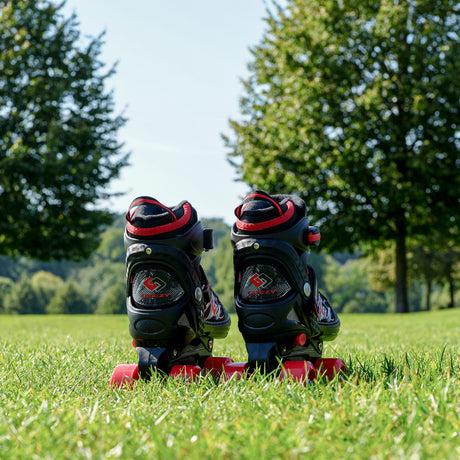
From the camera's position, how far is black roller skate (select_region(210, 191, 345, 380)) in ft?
9.55

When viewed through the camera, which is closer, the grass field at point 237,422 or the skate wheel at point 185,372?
the grass field at point 237,422

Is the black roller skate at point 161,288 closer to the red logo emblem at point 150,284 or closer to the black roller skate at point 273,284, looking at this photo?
the red logo emblem at point 150,284

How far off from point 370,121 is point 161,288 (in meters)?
16.4

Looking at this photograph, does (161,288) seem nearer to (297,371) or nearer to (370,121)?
(297,371)

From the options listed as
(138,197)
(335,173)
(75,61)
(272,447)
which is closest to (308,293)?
(138,197)

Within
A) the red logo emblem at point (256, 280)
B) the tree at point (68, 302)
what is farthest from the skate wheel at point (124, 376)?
the tree at point (68, 302)

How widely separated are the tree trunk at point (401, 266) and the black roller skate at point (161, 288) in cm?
1743

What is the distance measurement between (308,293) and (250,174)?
17.8 m

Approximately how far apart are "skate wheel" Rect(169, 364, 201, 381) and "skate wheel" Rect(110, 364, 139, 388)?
21 centimetres

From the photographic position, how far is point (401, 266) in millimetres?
20531

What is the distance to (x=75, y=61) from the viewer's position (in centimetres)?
1984

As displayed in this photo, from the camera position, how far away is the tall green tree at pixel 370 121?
18.0 metres

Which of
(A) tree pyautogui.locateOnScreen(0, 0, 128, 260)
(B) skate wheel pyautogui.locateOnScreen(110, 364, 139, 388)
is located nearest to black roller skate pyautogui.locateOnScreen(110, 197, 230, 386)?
(B) skate wheel pyautogui.locateOnScreen(110, 364, 139, 388)

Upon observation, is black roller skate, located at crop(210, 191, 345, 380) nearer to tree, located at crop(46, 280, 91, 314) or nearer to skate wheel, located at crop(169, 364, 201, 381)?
skate wheel, located at crop(169, 364, 201, 381)
